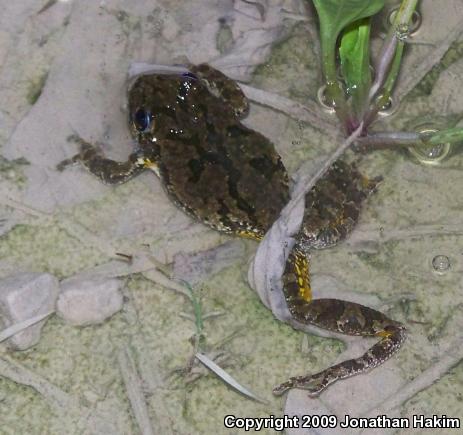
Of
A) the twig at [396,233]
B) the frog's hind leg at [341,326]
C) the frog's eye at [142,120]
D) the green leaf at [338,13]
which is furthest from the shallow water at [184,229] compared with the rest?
the green leaf at [338,13]

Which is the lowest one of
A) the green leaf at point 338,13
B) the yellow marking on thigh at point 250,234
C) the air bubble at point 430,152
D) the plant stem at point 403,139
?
the yellow marking on thigh at point 250,234

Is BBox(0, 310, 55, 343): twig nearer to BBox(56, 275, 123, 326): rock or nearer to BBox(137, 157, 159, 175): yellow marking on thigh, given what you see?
BBox(56, 275, 123, 326): rock

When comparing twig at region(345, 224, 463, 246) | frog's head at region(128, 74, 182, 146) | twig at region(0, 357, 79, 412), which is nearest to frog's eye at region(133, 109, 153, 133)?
frog's head at region(128, 74, 182, 146)

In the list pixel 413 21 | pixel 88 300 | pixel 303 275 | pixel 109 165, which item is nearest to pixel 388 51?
pixel 413 21

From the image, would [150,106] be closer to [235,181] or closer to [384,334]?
[235,181]

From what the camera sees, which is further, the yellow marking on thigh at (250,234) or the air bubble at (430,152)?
the air bubble at (430,152)

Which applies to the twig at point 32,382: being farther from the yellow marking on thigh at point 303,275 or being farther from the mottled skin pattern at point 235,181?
the yellow marking on thigh at point 303,275
